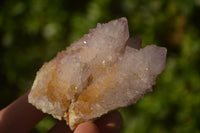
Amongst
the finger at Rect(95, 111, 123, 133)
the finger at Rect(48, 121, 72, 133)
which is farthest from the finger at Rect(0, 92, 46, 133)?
the finger at Rect(95, 111, 123, 133)

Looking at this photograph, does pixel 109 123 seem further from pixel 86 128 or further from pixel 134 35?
pixel 134 35

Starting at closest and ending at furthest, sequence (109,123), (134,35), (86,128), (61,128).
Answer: (86,128), (109,123), (61,128), (134,35)

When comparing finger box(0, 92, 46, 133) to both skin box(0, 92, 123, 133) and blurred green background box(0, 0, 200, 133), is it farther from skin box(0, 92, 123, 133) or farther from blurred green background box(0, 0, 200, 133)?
blurred green background box(0, 0, 200, 133)

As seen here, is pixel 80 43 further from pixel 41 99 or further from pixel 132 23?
pixel 132 23

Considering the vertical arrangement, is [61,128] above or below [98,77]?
below

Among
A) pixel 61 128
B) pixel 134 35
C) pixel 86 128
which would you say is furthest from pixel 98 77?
pixel 134 35
